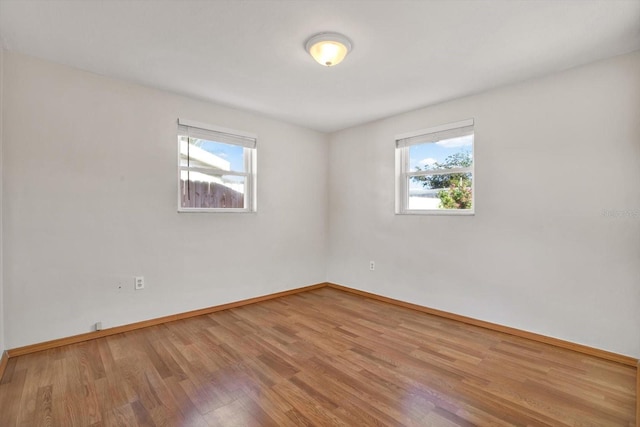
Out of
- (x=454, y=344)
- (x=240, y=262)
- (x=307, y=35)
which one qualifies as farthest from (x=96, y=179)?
(x=454, y=344)

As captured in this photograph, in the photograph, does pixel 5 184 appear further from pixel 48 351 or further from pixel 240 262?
pixel 240 262

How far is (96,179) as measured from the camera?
279 cm

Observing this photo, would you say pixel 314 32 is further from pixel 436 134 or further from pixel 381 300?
pixel 381 300

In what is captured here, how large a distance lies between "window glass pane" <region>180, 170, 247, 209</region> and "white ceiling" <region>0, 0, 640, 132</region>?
952 millimetres

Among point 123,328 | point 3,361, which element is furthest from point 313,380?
point 3,361

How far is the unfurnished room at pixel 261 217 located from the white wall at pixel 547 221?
2 centimetres

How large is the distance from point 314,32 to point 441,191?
91.0 inches

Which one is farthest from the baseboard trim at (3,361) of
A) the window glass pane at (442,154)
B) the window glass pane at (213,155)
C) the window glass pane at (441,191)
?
the window glass pane at (442,154)

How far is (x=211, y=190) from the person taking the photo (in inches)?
143

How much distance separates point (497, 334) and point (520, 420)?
1.38 m

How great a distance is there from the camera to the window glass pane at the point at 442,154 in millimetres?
3373

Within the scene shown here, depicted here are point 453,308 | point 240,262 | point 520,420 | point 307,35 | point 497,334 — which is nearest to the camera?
point 520,420

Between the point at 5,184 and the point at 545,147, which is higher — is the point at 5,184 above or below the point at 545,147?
below

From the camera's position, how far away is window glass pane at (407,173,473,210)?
3.37m
